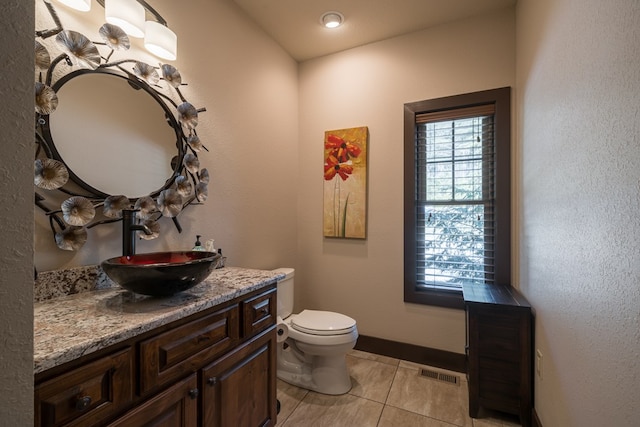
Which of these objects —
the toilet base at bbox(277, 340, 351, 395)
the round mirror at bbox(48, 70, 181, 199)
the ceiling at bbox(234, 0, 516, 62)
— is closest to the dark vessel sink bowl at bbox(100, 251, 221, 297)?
the round mirror at bbox(48, 70, 181, 199)

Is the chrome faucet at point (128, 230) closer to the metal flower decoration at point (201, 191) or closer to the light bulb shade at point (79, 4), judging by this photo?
the metal flower decoration at point (201, 191)

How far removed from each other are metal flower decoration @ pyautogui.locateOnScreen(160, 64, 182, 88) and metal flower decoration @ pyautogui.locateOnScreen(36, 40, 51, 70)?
53cm

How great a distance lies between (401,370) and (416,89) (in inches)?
89.0

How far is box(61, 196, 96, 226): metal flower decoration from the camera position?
115 centimetres

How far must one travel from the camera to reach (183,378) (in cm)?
103

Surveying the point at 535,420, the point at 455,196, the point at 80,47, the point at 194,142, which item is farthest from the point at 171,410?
the point at 455,196

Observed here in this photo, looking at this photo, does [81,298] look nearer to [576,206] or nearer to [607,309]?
[607,309]

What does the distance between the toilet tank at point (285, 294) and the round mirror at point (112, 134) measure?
1.09m

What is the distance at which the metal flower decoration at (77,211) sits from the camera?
115cm

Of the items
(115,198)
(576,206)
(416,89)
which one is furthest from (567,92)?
(115,198)

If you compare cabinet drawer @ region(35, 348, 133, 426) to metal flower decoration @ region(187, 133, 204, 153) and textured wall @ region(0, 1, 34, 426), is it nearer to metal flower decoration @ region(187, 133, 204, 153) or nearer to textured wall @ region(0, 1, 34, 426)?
textured wall @ region(0, 1, 34, 426)

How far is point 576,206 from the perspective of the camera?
42.3 inches

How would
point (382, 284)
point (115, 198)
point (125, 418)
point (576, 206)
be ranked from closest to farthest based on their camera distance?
point (125, 418) < point (576, 206) < point (115, 198) < point (382, 284)

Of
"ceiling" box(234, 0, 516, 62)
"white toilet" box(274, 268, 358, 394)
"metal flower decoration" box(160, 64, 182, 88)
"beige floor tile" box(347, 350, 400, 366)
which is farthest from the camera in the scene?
"beige floor tile" box(347, 350, 400, 366)
